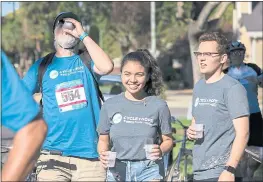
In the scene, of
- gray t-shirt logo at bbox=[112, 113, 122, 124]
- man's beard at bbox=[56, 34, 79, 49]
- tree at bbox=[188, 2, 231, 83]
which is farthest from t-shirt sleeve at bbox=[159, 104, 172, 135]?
tree at bbox=[188, 2, 231, 83]

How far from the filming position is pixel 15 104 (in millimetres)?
2693

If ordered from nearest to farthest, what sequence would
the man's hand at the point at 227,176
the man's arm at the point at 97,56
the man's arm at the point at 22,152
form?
the man's arm at the point at 22,152, the man's hand at the point at 227,176, the man's arm at the point at 97,56

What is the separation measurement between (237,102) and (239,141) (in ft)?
1.02

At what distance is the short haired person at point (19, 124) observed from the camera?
8.61 ft

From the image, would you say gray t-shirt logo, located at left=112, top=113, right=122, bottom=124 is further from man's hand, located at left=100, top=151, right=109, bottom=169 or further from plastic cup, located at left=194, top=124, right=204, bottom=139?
plastic cup, located at left=194, top=124, right=204, bottom=139

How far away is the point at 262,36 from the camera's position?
128 ft

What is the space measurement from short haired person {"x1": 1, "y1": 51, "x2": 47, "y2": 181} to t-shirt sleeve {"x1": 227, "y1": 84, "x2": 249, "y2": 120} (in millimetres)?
2605

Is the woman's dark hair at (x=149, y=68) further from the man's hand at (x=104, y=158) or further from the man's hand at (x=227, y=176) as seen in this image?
the man's hand at (x=227, y=176)

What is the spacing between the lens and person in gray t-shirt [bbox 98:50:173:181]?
5180 mm

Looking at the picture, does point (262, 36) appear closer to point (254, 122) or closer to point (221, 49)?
point (254, 122)

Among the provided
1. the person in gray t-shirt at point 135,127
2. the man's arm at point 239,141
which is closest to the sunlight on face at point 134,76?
the person in gray t-shirt at point 135,127

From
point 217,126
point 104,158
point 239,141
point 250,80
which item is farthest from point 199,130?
point 250,80

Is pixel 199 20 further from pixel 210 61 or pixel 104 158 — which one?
pixel 104 158

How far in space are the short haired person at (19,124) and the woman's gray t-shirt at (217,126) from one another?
2699 millimetres
